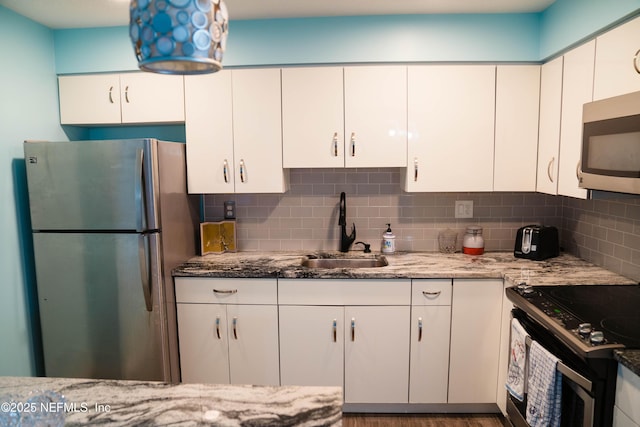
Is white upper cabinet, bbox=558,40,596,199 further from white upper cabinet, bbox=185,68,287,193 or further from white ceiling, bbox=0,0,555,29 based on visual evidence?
white upper cabinet, bbox=185,68,287,193

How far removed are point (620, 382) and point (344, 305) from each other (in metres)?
1.29

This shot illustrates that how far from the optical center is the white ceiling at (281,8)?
2.16 meters

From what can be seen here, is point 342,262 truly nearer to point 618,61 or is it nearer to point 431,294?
point 431,294

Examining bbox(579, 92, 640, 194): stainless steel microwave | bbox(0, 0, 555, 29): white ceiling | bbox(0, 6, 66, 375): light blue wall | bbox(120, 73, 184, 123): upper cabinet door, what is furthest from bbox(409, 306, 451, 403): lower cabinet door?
bbox(0, 6, 66, 375): light blue wall

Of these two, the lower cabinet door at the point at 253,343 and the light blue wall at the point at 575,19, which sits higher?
the light blue wall at the point at 575,19

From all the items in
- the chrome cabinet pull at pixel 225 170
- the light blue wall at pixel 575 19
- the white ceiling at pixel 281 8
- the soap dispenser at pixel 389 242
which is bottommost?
the soap dispenser at pixel 389 242

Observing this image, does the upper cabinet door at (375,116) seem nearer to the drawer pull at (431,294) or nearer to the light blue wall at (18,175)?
the drawer pull at (431,294)

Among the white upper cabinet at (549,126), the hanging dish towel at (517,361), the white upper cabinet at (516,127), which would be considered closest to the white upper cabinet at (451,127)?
the white upper cabinet at (516,127)

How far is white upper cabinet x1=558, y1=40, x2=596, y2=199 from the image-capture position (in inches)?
74.8

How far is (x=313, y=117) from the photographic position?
7.93ft

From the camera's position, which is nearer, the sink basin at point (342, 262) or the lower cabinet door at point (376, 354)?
the lower cabinet door at point (376, 354)

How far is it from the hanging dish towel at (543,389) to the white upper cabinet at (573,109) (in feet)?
2.65

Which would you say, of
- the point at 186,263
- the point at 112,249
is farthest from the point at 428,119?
the point at 112,249

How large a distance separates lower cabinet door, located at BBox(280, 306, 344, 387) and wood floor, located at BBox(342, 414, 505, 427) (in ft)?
0.81
